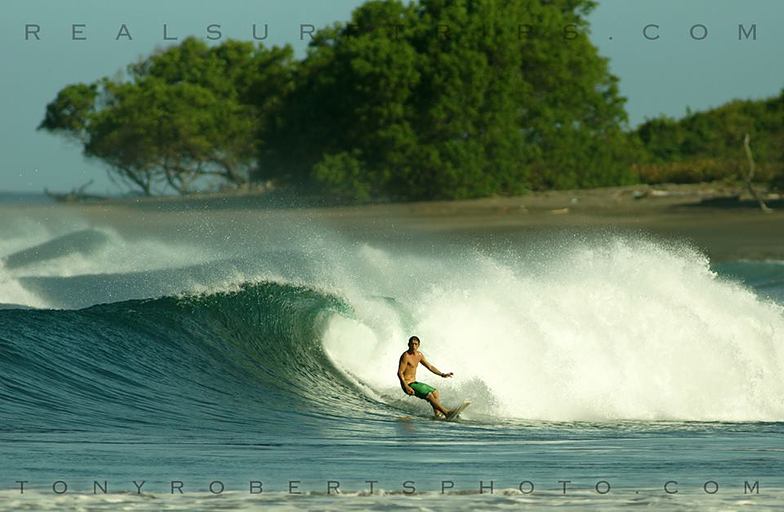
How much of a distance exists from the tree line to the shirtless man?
36001 mm

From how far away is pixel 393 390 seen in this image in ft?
49.0

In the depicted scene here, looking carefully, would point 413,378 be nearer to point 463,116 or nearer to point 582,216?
point 582,216

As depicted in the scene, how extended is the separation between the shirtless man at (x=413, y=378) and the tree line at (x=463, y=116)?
3600cm

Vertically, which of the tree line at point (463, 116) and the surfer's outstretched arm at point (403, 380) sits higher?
the tree line at point (463, 116)

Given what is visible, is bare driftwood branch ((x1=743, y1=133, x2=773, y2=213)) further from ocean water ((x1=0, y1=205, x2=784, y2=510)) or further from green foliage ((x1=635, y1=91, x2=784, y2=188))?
ocean water ((x1=0, y1=205, x2=784, y2=510))

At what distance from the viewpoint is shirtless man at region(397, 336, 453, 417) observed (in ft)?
42.2

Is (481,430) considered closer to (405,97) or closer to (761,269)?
(761,269)

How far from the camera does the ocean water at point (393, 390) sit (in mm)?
8633

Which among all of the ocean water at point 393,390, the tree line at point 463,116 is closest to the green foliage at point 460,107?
the tree line at point 463,116

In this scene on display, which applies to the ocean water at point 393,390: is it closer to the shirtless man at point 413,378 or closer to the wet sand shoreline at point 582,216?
the shirtless man at point 413,378

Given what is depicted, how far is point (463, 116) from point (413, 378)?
39091 mm

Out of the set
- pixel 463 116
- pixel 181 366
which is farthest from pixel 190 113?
pixel 181 366

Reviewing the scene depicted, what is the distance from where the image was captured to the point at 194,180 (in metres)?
71.4

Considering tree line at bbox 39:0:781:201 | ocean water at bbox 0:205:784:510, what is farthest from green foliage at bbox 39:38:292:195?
ocean water at bbox 0:205:784:510
